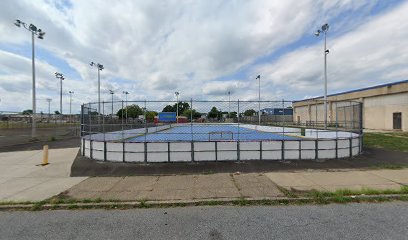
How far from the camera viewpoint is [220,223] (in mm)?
4340

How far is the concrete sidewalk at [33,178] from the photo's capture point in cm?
613

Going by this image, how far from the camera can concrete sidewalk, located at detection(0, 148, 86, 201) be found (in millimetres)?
6133

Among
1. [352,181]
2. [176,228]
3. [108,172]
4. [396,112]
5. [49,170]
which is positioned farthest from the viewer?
[396,112]

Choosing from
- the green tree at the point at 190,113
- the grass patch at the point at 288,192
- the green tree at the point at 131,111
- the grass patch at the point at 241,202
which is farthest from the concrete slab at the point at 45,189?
the grass patch at the point at 288,192

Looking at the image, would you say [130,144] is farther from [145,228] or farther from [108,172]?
[145,228]

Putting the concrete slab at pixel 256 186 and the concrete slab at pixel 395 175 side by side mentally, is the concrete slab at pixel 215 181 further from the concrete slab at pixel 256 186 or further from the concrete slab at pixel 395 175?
the concrete slab at pixel 395 175

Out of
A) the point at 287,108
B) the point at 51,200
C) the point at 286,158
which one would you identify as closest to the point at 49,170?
the point at 51,200

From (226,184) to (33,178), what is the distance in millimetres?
6773

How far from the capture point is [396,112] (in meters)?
30.6

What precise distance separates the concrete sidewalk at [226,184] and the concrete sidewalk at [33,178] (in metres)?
0.74

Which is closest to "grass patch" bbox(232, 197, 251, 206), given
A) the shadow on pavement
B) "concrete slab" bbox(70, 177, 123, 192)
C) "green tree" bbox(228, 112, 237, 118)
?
the shadow on pavement

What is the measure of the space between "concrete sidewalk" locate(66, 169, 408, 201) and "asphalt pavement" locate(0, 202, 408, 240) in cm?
77

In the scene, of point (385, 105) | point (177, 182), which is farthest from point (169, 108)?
point (385, 105)

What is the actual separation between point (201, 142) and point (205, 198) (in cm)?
406
